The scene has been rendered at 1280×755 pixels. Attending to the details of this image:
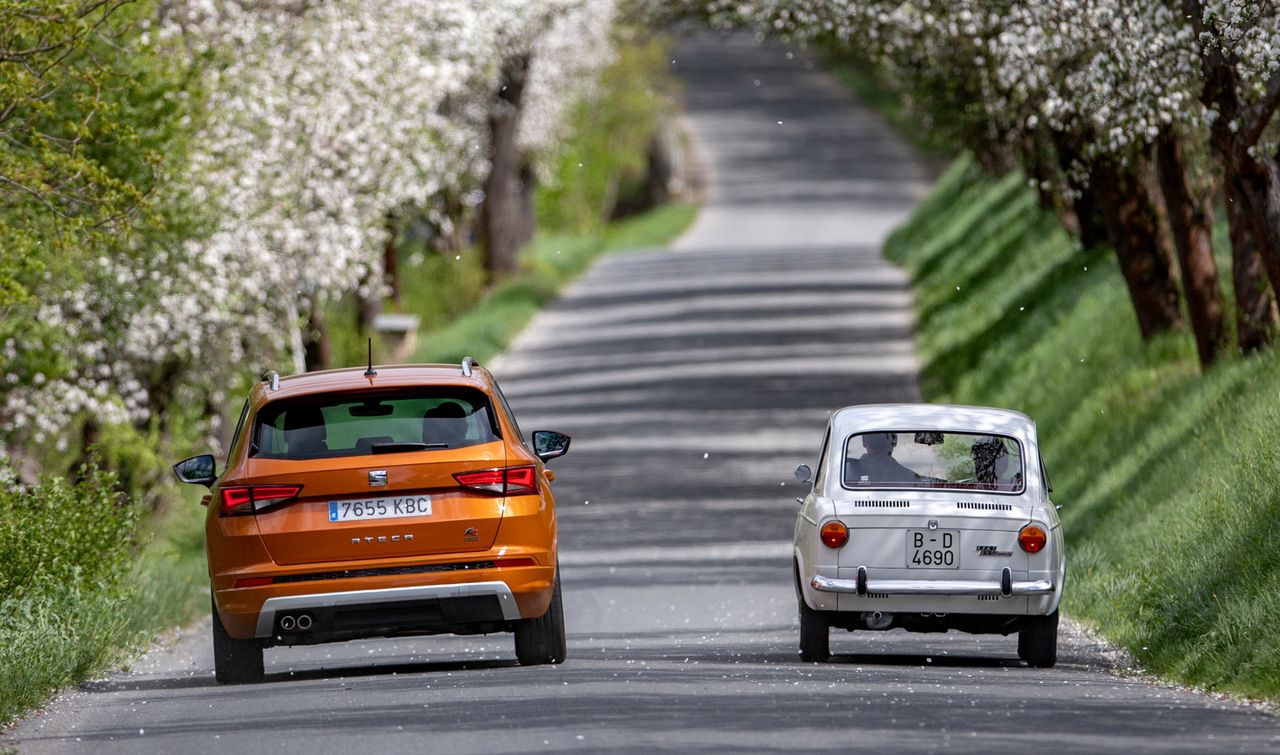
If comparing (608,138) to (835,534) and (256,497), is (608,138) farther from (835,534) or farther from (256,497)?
(256,497)

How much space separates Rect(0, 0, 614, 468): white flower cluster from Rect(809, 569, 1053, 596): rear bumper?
8.71 meters

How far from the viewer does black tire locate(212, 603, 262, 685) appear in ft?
40.9

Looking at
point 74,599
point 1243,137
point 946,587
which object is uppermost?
point 1243,137

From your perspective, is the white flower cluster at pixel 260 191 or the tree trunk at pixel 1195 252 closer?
the tree trunk at pixel 1195 252

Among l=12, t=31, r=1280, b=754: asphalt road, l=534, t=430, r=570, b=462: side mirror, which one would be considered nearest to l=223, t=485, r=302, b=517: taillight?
l=12, t=31, r=1280, b=754: asphalt road

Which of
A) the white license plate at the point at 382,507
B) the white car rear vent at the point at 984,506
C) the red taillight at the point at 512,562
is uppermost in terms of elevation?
the white license plate at the point at 382,507

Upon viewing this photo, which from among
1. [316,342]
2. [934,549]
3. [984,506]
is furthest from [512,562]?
[316,342]

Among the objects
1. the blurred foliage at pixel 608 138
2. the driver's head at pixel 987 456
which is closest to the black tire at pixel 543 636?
the driver's head at pixel 987 456

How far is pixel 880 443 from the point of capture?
13.2 meters

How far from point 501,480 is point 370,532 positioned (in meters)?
0.71

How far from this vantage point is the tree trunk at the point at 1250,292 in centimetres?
1952

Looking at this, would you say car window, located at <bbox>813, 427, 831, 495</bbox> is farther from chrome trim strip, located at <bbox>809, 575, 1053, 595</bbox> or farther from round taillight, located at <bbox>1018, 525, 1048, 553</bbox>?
round taillight, located at <bbox>1018, 525, 1048, 553</bbox>

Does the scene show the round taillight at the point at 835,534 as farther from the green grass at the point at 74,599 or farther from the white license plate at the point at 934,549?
the green grass at the point at 74,599

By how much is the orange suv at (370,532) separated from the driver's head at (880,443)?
2.00 metres
